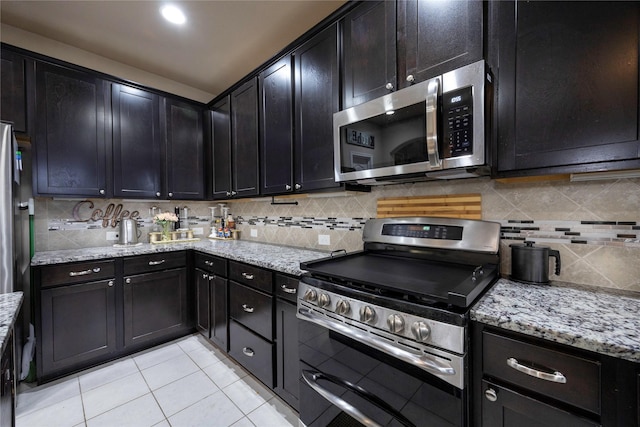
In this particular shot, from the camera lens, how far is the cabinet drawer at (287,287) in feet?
4.98

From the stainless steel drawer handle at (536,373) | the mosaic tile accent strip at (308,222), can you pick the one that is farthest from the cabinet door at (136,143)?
the stainless steel drawer handle at (536,373)

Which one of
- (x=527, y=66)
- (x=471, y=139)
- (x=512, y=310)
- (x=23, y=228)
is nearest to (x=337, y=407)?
(x=512, y=310)

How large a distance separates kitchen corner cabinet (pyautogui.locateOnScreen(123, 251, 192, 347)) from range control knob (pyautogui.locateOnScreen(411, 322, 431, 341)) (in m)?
2.34

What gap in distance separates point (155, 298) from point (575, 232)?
301cm

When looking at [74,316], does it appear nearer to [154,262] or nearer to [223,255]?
[154,262]

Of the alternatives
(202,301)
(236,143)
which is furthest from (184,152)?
(202,301)

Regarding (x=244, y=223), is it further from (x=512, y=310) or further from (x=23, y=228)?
(x=512, y=310)

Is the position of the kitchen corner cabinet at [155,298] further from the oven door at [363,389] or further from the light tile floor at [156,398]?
the oven door at [363,389]

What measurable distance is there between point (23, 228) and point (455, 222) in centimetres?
309

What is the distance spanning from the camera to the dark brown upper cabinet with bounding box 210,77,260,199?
238cm

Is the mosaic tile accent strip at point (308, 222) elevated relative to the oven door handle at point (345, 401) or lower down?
elevated

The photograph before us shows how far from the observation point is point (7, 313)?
0.91 meters

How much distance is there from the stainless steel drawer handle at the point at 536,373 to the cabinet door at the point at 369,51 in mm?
1310

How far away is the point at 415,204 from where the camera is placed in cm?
164
